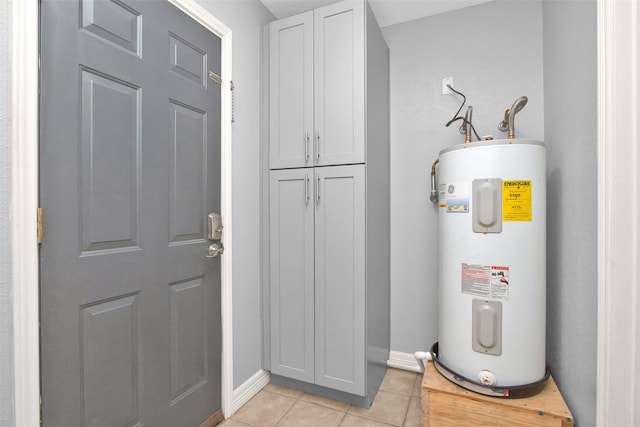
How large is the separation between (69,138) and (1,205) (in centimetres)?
28

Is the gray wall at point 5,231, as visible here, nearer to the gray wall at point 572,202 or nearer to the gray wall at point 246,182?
the gray wall at point 246,182

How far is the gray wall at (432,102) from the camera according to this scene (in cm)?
179

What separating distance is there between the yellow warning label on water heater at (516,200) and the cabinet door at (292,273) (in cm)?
98

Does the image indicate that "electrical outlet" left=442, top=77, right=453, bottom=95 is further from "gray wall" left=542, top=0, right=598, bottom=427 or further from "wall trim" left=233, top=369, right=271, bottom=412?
"wall trim" left=233, top=369, right=271, bottom=412

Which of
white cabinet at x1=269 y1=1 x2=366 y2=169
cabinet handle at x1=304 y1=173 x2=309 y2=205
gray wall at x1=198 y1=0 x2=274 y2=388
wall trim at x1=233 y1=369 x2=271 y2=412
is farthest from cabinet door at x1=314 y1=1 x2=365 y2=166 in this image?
wall trim at x1=233 y1=369 x2=271 y2=412

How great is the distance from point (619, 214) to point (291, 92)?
1606 millimetres

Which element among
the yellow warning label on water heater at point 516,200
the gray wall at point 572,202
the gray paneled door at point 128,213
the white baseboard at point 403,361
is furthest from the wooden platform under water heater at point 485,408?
the gray paneled door at point 128,213

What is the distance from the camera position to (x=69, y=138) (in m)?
0.97

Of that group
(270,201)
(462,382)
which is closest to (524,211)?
(462,382)

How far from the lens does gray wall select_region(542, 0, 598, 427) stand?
1.08 m

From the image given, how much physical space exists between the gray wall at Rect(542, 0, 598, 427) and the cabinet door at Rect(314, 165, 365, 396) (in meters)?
0.92

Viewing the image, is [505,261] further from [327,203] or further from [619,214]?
[327,203]

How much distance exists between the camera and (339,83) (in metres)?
1.67

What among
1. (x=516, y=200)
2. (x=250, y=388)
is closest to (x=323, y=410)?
(x=250, y=388)
